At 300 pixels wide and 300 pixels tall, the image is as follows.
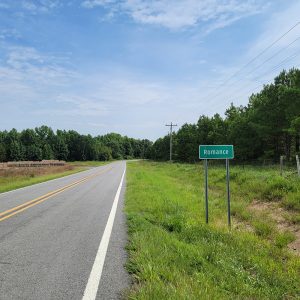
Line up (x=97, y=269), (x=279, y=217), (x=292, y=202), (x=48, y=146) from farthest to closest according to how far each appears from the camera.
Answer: (x=48, y=146)
(x=292, y=202)
(x=279, y=217)
(x=97, y=269)

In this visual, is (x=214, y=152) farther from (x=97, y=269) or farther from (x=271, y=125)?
(x=271, y=125)

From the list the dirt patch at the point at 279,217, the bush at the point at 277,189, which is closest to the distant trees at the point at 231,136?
the bush at the point at 277,189

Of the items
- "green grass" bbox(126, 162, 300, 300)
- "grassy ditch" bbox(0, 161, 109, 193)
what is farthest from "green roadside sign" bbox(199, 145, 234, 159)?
"grassy ditch" bbox(0, 161, 109, 193)

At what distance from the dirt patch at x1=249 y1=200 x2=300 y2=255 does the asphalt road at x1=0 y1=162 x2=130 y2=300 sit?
452cm

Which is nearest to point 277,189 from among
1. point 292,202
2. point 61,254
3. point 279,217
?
point 292,202

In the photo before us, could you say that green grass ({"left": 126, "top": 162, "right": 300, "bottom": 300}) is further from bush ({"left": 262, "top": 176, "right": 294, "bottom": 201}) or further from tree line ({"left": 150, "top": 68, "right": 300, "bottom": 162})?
tree line ({"left": 150, "top": 68, "right": 300, "bottom": 162})

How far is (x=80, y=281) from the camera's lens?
5438 millimetres

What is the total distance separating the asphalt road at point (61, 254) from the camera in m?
5.12

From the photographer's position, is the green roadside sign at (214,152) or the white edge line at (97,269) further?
the green roadside sign at (214,152)

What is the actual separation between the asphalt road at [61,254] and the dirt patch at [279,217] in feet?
14.8

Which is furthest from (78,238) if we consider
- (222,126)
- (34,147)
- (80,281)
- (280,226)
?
(34,147)

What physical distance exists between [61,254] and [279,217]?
8.75m

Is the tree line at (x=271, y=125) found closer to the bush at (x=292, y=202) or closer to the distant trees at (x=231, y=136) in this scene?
the distant trees at (x=231, y=136)

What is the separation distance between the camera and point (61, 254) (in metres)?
6.91
